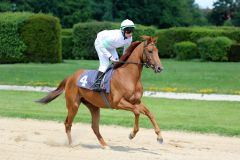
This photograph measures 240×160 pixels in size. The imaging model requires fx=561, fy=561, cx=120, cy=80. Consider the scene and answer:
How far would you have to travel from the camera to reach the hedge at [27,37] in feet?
133

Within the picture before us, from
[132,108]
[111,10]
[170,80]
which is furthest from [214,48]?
[111,10]

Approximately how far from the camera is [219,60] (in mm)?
49531

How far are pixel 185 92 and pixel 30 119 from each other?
8.33m

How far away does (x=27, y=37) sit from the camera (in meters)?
40.7

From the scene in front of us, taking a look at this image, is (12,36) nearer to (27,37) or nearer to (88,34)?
(27,37)

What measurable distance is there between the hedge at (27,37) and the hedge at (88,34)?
8.96 m

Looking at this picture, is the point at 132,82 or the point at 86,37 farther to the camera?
the point at 86,37

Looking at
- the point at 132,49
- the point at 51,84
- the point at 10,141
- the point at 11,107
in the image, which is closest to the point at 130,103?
the point at 132,49

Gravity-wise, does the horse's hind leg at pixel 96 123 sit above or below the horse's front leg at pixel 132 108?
below

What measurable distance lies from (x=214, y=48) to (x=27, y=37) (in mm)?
16649

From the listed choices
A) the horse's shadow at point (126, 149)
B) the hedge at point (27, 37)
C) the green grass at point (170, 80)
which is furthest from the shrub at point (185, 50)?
the horse's shadow at point (126, 149)

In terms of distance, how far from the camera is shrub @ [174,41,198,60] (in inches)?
2013

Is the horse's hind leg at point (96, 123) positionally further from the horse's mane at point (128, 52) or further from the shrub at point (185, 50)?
the shrub at point (185, 50)

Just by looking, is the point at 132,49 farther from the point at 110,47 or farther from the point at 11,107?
the point at 11,107
